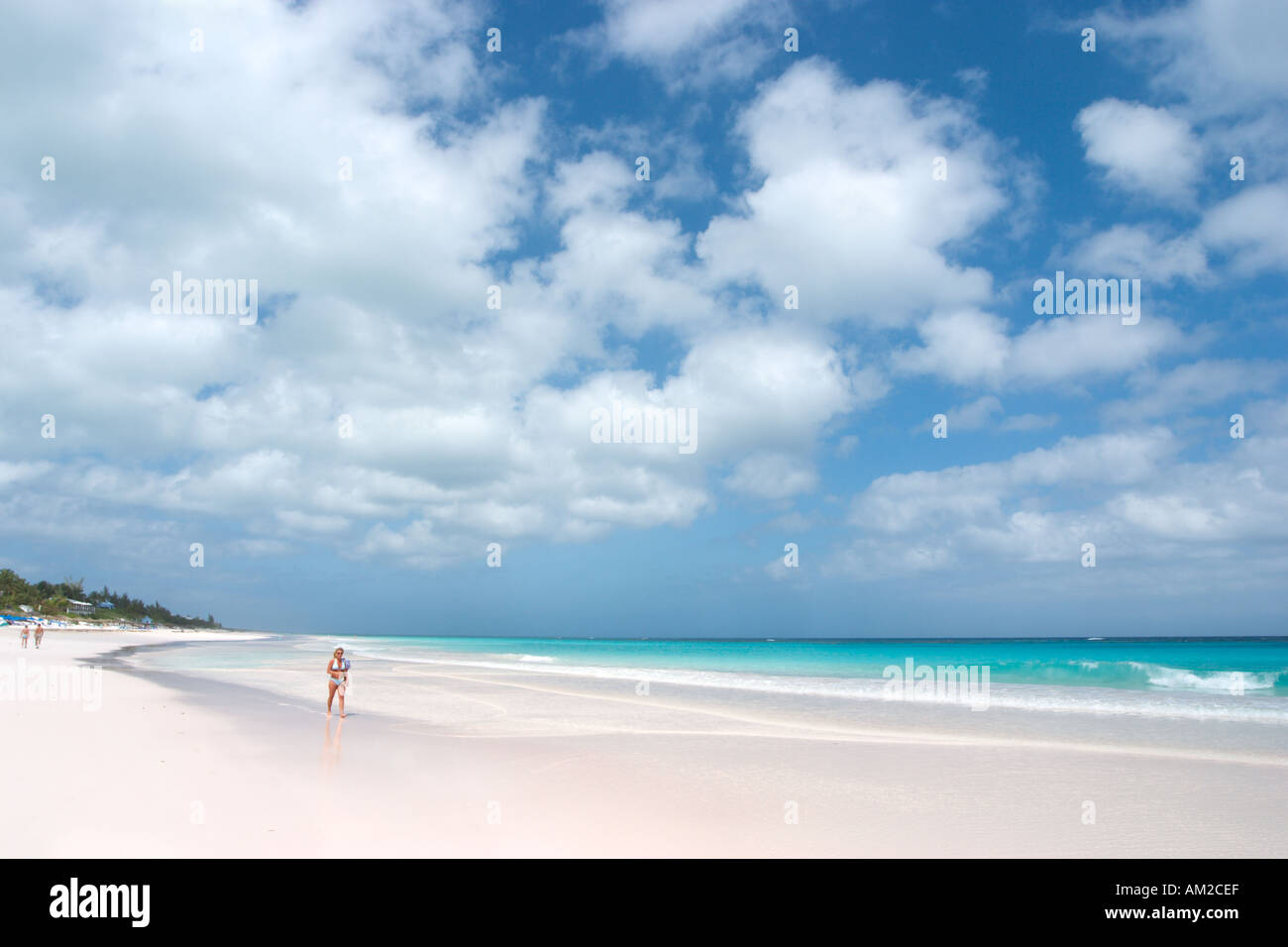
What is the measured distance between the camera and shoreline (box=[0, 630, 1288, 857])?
757 centimetres

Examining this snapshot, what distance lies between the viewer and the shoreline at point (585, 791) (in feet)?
24.8

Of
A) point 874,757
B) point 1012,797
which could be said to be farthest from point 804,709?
point 1012,797

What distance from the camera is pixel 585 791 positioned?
10078mm

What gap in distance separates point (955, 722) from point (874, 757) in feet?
24.1

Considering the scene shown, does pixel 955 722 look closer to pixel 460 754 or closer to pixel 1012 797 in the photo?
pixel 1012 797
